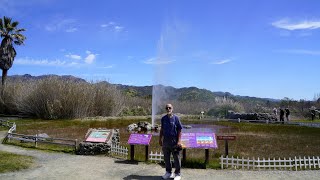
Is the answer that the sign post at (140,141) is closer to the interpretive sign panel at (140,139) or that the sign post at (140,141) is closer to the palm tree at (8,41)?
the interpretive sign panel at (140,139)

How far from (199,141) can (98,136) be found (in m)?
5.11

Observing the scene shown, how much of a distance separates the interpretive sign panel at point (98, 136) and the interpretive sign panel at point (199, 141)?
4069mm

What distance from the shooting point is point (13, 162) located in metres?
13.8

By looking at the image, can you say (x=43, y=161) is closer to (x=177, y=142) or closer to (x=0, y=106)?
(x=177, y=142)

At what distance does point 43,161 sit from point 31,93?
37982 millimetres

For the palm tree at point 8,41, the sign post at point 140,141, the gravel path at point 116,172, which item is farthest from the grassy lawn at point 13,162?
the palm tree at point 8,41

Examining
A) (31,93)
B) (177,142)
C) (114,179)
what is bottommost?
(114,179)

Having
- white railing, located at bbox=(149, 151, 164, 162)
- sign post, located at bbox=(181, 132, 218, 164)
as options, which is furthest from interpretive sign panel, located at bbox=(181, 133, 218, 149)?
white railing, located at bbox=(149, 151, 164, 162)

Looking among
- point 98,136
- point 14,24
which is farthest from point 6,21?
point 98,136

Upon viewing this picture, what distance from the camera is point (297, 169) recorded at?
13023 millimetres

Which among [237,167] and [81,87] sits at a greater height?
[81,87]

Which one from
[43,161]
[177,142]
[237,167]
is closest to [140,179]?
[177,142]

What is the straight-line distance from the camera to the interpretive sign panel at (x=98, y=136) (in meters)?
16.1

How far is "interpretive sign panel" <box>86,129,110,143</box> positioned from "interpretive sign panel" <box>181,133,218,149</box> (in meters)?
4.07
